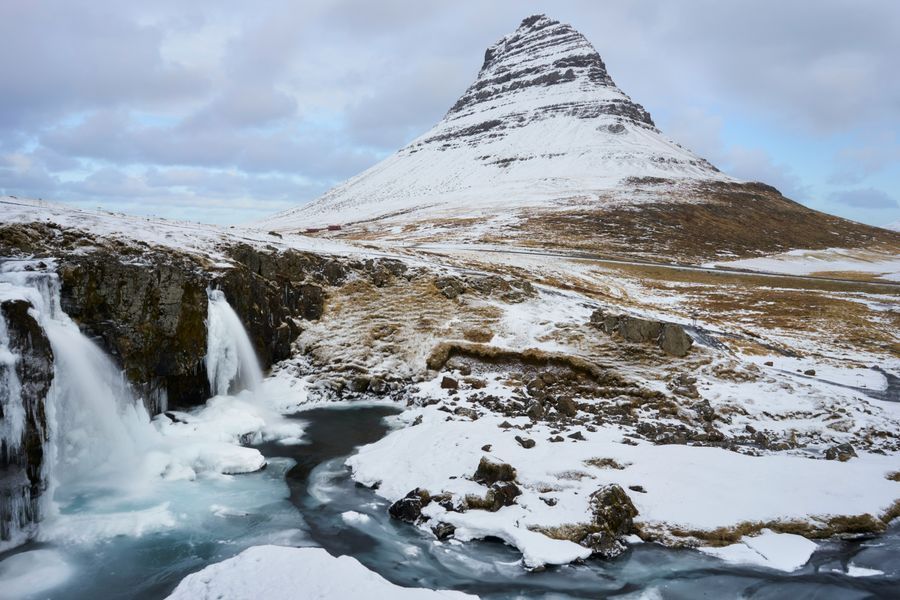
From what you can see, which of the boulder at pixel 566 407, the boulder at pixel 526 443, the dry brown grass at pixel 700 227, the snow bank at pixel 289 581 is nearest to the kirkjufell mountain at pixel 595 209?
the dry brown grass at pixel 700 227

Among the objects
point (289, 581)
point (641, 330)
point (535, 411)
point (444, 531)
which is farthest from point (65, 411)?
point (641, 330)

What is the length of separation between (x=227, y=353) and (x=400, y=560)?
50.3ft

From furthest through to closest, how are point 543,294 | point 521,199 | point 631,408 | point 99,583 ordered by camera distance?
point 521,199 → point 543,294 → point 631,408 → point 99,583

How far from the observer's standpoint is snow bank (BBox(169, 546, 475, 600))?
37.1 ft

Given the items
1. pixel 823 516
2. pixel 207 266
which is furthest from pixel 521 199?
pixel 823 516

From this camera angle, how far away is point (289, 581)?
1166cm

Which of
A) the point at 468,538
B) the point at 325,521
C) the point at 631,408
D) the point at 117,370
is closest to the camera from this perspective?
the point at 468,538

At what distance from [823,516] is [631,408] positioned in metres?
9.37

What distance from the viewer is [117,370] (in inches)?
809

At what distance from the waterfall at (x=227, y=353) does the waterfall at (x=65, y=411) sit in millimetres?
4127

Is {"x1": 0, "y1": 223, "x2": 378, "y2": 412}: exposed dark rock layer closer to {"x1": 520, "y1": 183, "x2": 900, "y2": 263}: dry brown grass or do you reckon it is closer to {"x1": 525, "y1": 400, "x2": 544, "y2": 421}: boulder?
{"x1": 525, "y1": 400, "x2": 544, "y2": 421}: boulder

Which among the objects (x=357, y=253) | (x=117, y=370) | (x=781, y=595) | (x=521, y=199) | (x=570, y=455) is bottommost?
(x=781, y=595)

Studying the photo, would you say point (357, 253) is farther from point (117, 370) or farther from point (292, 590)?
point (292, 590)

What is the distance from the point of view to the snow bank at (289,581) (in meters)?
11.3
